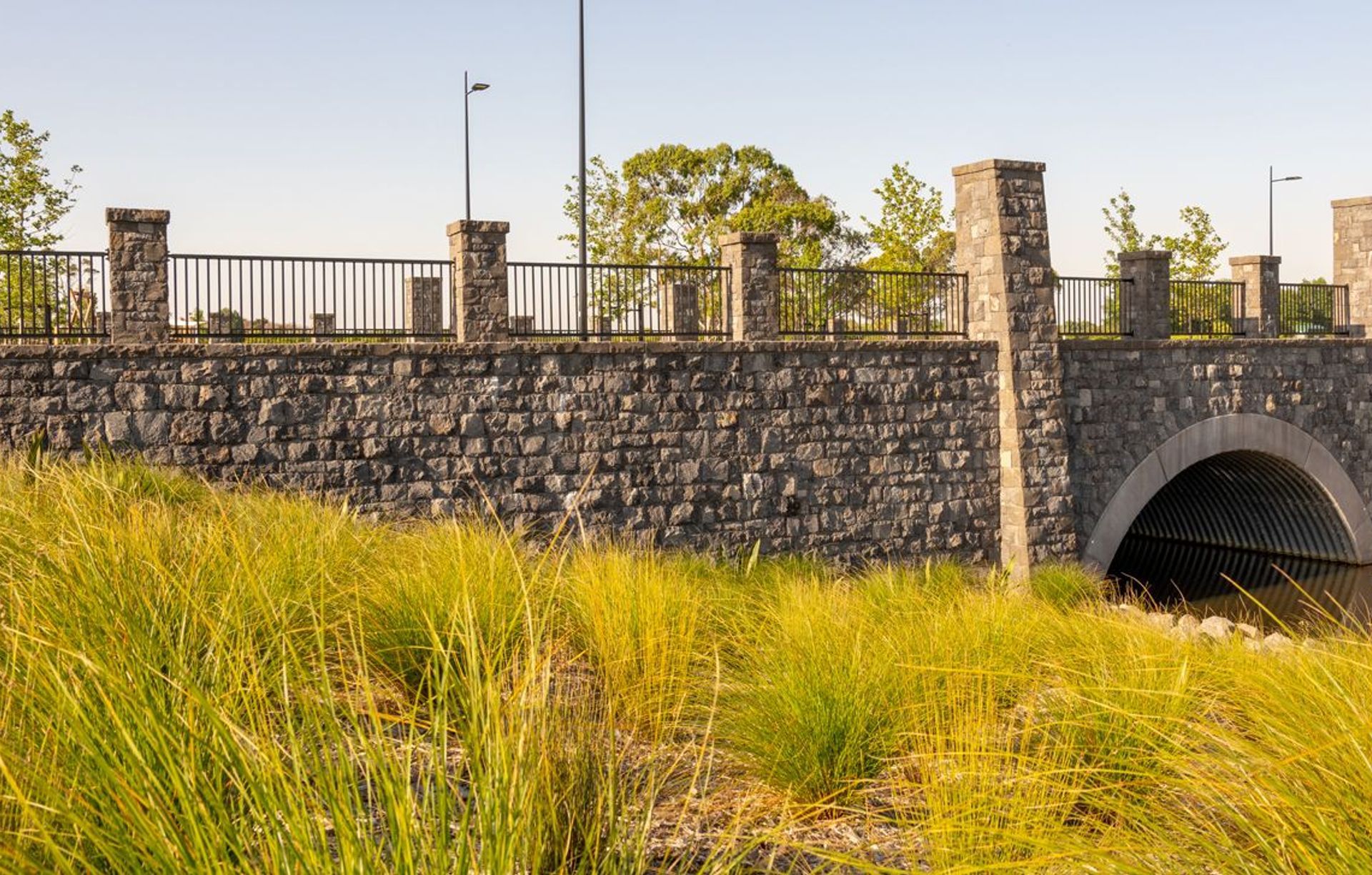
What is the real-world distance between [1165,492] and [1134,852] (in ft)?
68.7

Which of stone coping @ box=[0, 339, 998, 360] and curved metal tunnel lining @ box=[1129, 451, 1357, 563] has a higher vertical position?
stone coping @ box=[0, 339, 998, 360]

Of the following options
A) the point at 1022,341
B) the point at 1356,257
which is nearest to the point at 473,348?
the point at 1022,341

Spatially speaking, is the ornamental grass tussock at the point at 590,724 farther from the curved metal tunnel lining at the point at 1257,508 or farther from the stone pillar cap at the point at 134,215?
the curved metal tunnel lining at the point at 1257,508

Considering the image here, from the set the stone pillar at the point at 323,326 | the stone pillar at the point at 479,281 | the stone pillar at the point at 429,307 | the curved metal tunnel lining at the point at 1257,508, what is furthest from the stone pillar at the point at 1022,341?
the stone pillar at the point at 323,326

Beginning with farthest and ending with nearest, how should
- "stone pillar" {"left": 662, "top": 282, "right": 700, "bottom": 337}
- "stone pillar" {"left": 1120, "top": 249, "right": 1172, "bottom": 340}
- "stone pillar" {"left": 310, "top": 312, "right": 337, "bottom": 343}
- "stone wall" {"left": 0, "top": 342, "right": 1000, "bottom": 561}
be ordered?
1. "stone pillar" {"left": 1120, "top": 249, "right": 1172, "bottom": 340}
2. "stone pillar" {"left": 662, "top": 282, "right": 700, "bottom": 337}
3. "stone pillar" {"left": 310, "top": 312, "right": 337, "bottom": 343}
4. "stone wall" {"left": 0, "top": 342, "right": 1000, "bottom": 561}

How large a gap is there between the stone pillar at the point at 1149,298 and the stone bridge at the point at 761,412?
4 cm

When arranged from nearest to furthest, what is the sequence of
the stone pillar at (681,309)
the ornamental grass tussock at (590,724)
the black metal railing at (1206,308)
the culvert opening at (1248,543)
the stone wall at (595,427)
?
the ornamental grass tussock at (590,724), the stone wall at (595,427), the stone pillar at (681,309), the culvert opening at (1248,543), the black metal railing at (1206,308)

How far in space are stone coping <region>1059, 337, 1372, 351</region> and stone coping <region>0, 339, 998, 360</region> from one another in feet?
5.24

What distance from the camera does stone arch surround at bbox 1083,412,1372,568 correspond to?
648 inches

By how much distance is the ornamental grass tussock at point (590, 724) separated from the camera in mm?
2908

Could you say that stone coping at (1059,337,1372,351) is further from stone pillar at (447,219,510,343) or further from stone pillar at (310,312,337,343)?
stone pillar at (310,312,337,343)

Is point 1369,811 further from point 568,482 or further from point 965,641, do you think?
point 568,482

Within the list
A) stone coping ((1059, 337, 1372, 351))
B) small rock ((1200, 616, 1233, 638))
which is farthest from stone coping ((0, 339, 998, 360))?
small rock ((1200, 616, 1233, 638))

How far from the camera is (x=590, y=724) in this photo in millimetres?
3869
